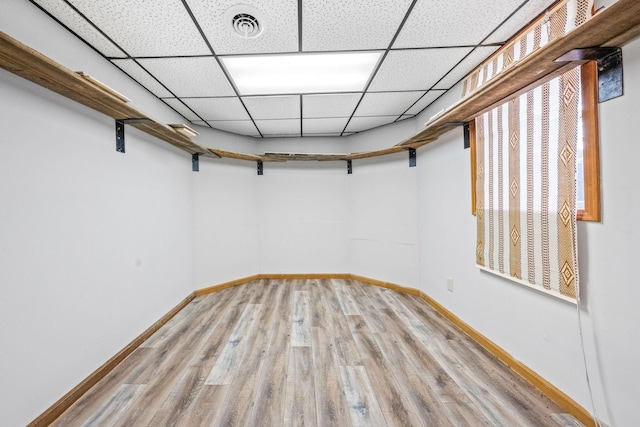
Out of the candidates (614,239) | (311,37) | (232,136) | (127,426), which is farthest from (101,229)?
(614,239)

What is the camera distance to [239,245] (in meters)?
3.70

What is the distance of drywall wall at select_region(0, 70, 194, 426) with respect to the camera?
1.19 meters

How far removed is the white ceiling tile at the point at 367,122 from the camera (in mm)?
3144

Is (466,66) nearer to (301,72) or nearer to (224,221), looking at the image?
(301,72)

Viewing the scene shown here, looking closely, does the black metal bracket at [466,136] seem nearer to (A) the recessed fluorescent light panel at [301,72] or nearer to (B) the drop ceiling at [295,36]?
(B) the drop ceiling at [295,36]

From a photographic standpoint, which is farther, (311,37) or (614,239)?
(311,37)

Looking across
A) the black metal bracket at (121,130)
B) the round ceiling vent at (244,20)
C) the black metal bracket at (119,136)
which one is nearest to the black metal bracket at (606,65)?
the round ceiling vent at (244,20)

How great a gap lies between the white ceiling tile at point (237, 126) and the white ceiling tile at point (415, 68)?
1.76m

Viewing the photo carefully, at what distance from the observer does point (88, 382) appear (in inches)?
60.8

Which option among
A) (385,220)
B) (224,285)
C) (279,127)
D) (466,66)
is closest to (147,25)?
(279,127)

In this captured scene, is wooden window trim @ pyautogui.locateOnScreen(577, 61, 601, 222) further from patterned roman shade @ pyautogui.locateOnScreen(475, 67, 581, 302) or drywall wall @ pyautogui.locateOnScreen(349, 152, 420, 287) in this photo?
drywall wall @ pyautogui.locateOnScreen(349, 152, 420, 287)

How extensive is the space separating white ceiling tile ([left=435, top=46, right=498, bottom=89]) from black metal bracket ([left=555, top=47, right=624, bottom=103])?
728 millimetres

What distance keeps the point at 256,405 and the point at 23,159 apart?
184 centimetres

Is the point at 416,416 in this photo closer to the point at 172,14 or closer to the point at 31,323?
the point at 31,323
